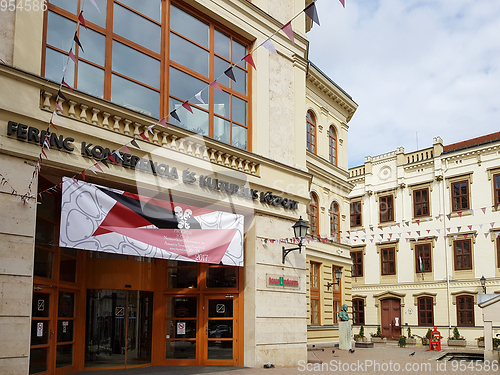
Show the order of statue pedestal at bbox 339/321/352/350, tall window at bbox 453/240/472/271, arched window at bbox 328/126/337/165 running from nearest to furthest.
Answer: statue pedestal at bbox 339/321/352/350 → arched window at bbox 328/126/337/165 → tall window at bbox 453/240/472/271

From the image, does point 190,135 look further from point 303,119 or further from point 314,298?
point 314,298

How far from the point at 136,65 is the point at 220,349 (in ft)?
22.9

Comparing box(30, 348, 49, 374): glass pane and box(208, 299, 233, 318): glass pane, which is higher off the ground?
box(208, 299, 233, 318): glass pane

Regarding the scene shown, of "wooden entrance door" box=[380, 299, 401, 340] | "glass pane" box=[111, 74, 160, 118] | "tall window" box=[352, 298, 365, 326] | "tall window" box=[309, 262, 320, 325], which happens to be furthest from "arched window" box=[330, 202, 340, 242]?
"glass pane" box=[111, 74, 160, 118]

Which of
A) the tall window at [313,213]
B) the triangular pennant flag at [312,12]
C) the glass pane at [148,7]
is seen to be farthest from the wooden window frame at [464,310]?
the triangular pennant flag at [312,12]

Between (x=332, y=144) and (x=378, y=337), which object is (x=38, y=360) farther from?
(x=378, y=337)

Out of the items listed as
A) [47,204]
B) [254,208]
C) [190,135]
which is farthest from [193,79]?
[47,204]

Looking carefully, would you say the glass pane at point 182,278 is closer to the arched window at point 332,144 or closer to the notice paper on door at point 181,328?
the notice paper on door at point 181,328

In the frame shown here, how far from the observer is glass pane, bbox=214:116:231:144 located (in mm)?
12859

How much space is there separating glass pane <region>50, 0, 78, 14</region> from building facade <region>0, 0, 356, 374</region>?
0.11 feet

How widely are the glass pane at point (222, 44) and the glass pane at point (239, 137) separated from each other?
6.09 ft

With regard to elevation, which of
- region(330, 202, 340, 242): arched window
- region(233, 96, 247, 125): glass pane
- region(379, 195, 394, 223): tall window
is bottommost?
region(330, 202, 340, 242): arched window

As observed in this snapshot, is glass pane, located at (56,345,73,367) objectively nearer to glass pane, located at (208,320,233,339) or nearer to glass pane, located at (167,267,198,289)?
glass pane, located at (167,267,198,289)

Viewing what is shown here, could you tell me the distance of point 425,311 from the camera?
3509 cm
